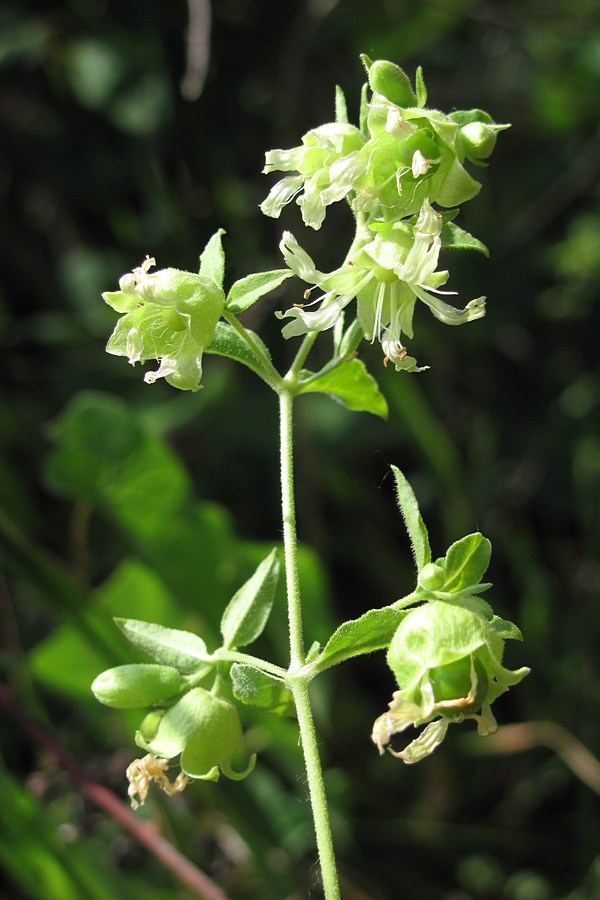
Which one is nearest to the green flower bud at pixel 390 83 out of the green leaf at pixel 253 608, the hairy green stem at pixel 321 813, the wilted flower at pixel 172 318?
the wilted flower at pixel 172 318

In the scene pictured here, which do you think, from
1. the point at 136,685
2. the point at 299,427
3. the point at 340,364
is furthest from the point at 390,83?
the point at 299,427

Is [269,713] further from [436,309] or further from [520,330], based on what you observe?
[520,330]

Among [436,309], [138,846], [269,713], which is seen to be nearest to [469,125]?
[436,309]

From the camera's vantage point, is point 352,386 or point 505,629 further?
point 352,386

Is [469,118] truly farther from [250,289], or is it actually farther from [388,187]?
[250,289]

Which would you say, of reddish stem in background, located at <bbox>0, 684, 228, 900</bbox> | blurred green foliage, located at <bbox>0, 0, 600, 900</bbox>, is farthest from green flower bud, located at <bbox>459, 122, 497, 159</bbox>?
blurred green foliage, located at <bbox>0, 0, 600, 900</bbox>

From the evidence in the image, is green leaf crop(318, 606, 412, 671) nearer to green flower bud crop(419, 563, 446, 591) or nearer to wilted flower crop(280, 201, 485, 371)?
green flower bud crop(419, 563, 446, 591)

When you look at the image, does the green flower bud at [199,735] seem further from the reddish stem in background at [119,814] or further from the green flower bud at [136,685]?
the reddish stem in background at [119,814]
